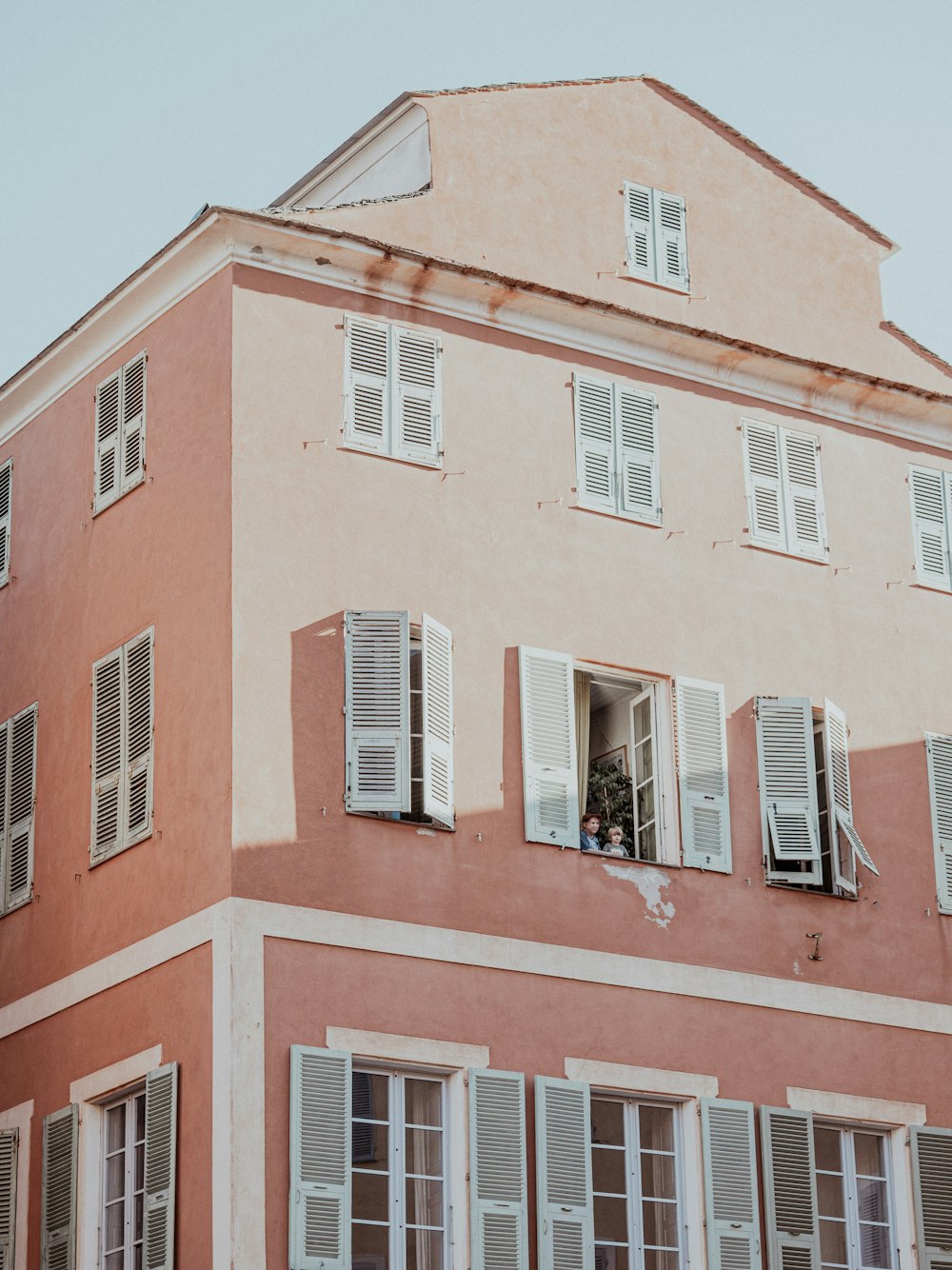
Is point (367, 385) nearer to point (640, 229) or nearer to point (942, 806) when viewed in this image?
point (640, 229)

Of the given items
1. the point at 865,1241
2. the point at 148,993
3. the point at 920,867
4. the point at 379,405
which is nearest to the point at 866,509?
the point at 920,867

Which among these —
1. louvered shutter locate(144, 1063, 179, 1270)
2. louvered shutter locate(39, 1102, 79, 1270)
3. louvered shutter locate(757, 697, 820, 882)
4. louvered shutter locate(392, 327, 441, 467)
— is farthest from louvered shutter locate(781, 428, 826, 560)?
louvered shutter locate(39, 1102, 79, 1270)

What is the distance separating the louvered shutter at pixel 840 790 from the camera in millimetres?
21953

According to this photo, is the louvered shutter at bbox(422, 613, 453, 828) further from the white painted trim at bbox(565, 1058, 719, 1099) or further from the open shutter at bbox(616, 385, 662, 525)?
the open shutter at bbox(616, 385, 662, 525)

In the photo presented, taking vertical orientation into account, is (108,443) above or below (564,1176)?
above

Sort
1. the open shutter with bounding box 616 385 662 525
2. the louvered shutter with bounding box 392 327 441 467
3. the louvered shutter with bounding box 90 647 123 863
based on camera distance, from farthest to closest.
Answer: the open shutter with bounding box 616 385 662 525
the louvered shutter with bounding box 392 327 441 467
the louvered shutter with bounding box 90 647 123 863

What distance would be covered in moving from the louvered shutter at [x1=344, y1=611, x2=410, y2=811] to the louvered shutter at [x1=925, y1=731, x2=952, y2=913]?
5.57m

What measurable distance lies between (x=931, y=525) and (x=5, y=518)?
346 inches

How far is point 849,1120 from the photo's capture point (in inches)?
835

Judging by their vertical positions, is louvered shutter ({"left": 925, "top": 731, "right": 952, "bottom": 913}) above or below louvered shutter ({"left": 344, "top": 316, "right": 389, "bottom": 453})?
below

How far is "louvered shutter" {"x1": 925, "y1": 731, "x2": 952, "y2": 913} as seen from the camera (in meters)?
22.6

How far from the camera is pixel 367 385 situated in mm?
21203

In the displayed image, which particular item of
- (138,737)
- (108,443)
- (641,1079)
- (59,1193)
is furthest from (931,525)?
(59,1193)

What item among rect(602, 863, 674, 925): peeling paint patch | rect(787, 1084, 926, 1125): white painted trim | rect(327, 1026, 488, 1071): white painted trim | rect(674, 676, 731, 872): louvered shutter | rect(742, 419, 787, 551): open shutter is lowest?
rect(787, 1084, 926, 1125): white painted trim
